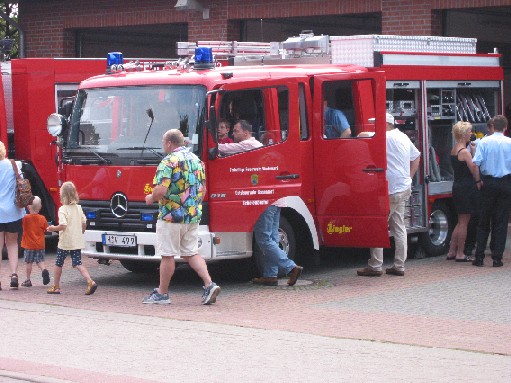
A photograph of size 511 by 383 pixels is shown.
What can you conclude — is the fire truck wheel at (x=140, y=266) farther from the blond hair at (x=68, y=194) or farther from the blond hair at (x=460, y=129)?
the blond hair at (x=460, y=129)

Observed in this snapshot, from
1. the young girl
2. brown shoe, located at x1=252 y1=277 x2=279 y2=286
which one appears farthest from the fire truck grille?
brown shoe, located at x1=252 y1=277 x2=279 y2=286

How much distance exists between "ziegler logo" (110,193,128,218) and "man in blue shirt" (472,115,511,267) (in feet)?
14.6

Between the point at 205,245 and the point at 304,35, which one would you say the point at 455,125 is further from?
the point at 205,245

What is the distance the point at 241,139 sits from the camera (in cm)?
1295

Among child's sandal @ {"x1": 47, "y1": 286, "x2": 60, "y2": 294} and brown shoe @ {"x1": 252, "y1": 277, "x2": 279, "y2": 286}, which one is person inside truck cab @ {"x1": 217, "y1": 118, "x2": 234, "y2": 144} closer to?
brown shoe @ {"x1": 252, "y1": 277, "x2": 279, "y2": 286}

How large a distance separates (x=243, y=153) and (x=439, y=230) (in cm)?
404

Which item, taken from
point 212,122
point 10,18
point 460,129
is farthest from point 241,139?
point 10,18

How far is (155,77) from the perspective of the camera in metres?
13.0

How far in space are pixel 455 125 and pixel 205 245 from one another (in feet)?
13.1

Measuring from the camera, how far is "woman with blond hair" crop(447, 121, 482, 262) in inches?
578

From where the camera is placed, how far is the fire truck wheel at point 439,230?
15.7 m

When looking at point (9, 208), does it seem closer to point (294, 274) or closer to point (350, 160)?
point (294, 274)

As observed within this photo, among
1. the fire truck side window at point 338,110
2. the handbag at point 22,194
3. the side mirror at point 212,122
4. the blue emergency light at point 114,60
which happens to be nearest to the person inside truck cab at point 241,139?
the side mirror at point 212,122

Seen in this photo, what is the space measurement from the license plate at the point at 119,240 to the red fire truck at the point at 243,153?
0.05ft
